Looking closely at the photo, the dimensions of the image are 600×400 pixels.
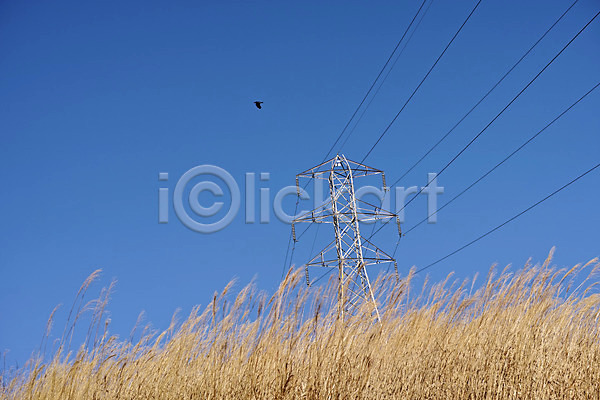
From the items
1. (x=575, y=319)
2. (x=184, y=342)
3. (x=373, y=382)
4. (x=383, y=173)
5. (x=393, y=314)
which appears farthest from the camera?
(x=383, y=173)

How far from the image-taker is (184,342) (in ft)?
10.7

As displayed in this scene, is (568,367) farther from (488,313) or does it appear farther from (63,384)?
(63,384)

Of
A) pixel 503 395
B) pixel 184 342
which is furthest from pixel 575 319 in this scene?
pixel 184 342

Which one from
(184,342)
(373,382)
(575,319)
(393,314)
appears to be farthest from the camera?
(575,319)

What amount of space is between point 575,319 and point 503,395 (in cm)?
113

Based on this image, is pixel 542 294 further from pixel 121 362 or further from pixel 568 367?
Result: pixel 121 362

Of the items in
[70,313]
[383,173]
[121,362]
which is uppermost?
[383,173]

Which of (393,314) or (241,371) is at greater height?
(393,314)

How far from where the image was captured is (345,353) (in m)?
3.13

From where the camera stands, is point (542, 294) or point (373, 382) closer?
point (373, 382)

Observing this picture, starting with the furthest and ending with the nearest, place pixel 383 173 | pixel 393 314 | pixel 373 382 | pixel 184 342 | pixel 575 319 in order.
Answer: pixel 383 173 → pixel 575 319 → pixel 393 314 → pixel 184 342 → pixel 373 382

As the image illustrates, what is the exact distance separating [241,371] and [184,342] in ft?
1.43

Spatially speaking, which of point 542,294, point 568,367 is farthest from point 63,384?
point 542,294

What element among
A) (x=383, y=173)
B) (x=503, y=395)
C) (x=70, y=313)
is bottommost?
(x=503, y=395)
